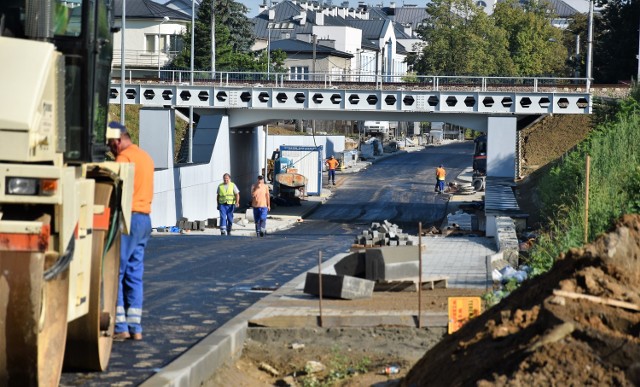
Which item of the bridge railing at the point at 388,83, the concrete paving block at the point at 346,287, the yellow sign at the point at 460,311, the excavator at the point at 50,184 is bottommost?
the concrete paving block at the point at 346,287

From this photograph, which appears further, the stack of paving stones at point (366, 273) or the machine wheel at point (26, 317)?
the stack of paving stones at point (366, 273)

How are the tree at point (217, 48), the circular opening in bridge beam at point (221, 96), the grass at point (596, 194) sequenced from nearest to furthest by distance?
the grass at point (596, 194)
the circular opening in bridge beam at point (221, 96)
the tree at point (217, 48)

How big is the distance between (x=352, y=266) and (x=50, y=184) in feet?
26.6

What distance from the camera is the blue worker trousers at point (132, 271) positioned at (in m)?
11.0

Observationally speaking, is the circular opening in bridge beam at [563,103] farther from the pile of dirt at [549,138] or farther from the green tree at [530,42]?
the green tree at [530,42]

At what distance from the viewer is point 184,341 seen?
11.7 metres

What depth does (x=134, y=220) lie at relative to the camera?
Result: 1112 cm

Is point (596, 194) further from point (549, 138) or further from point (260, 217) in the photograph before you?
point (549, 138)

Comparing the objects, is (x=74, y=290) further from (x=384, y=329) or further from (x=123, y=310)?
(x=384, y=329)

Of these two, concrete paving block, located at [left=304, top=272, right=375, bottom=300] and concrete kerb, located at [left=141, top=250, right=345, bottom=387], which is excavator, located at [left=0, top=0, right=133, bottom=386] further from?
concrete paving block, located at [left=304, top=272, right=375, bottom=300]

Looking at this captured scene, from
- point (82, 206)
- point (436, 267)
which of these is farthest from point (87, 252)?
point (436, 267)

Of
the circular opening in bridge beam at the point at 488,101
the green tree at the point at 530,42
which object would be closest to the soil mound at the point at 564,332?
the circular opening in bridge beam at the point at 488,101

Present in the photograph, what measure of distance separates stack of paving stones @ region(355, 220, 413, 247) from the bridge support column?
1088 inches

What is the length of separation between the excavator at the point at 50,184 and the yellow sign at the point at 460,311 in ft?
11.3
